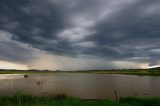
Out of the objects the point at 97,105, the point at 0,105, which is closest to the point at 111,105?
the point at 97,105

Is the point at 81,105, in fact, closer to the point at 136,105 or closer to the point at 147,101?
the point at 136,105

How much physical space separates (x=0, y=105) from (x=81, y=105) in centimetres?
632

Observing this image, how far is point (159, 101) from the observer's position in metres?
15.3

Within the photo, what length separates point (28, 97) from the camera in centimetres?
1866

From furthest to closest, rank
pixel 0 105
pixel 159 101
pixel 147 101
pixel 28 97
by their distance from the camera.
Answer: pixel 28 97, pixel 147 101, pixel 159 101, pixel 0 105

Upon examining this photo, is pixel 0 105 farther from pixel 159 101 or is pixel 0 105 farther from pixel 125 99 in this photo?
pixel 125 99

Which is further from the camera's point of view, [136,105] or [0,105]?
[136,105]

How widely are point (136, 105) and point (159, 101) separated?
1.97 m

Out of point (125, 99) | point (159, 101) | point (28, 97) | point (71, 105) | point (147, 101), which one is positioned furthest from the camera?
point (125, 99)

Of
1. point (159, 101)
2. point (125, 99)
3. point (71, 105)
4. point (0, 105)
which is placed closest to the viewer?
point (0, 105)

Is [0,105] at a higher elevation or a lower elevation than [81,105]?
higher

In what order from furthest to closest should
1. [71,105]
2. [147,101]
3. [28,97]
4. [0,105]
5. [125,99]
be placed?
[125,99]
[28,97]
[147,101]
[71,105]
[0,105]

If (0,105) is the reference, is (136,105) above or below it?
below

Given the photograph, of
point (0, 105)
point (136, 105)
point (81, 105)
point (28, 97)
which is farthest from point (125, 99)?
point (0, 105)
